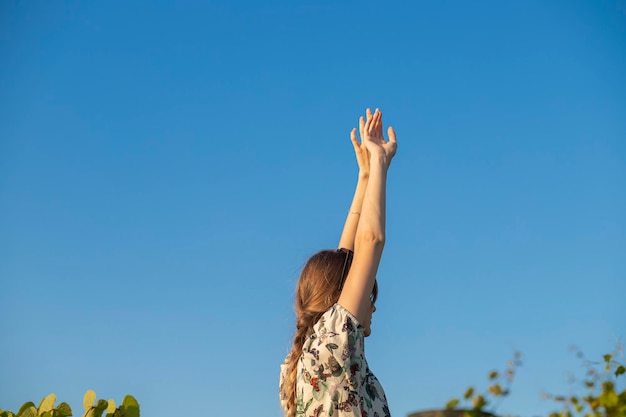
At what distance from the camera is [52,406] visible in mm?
3479

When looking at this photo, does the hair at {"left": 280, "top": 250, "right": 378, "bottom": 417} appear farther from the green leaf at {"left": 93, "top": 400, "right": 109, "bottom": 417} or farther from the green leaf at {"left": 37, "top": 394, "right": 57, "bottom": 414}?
the green leaf at {"left": 37, "top": 394, "right": 57, "bottom": 414}

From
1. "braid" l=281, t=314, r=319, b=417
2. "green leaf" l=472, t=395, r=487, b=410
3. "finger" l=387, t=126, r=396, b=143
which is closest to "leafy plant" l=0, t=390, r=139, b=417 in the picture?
"braid" l=281, t=314, r=319, b=417

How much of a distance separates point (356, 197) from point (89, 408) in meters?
2.24

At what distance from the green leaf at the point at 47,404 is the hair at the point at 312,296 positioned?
1.20 m

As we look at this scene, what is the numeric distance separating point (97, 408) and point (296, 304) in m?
1.15

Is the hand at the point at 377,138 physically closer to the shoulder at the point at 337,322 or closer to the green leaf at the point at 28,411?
the shoulder at the point at 337,322

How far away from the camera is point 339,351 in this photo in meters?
3.29

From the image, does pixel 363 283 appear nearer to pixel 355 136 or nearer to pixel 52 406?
pixel 52 406

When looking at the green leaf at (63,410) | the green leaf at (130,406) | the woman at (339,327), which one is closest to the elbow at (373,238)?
the woman at (339,327)

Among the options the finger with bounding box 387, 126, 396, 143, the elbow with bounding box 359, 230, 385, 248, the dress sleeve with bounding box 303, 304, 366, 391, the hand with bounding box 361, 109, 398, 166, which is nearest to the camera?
the dress sleeve with bounding box 303, 304, 366, 391

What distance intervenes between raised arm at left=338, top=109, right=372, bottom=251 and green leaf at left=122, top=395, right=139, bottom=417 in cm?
174

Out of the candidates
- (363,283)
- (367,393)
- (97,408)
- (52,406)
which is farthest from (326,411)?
(52,406)

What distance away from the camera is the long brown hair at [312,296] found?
3672 mm

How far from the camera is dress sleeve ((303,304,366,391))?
10.8ft
